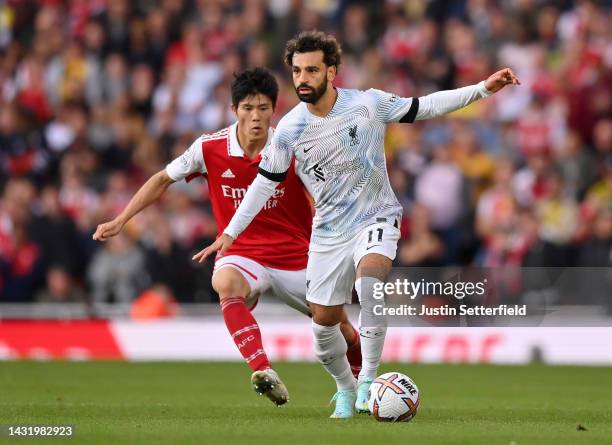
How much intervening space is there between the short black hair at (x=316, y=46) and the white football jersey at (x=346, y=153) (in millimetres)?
262

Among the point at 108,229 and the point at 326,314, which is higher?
the point at 108,229

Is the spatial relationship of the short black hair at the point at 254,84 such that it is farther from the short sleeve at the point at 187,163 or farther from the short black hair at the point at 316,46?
the short black hair at the point at 316,46

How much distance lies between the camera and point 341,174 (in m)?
10.2

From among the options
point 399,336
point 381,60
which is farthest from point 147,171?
point 399,336

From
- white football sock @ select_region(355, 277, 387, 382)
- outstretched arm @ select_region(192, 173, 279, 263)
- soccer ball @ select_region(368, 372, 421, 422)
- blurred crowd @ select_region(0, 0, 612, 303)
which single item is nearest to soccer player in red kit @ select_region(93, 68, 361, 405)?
outstretched arm @ select_region(192, 173, 279, 263)

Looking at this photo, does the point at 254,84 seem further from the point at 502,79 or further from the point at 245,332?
the point at 502,79

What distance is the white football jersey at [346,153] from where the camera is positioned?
10.2 m

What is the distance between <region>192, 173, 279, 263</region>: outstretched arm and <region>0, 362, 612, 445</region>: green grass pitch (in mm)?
1327

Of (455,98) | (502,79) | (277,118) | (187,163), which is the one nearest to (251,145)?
Result: (187,163)

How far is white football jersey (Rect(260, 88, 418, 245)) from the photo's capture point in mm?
10188

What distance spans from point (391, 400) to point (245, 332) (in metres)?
1.36

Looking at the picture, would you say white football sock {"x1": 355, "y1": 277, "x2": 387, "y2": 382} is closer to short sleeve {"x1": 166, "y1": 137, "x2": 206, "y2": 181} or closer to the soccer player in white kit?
the soccer player in white kit

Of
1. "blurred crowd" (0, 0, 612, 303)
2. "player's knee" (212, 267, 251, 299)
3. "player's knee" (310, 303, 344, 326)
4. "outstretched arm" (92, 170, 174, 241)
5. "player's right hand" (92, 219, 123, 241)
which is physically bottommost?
"player's knee" (310, 303, 344, 326)

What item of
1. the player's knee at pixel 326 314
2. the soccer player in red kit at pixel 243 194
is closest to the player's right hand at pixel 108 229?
the soccer player in red kit at pixel 243 194
